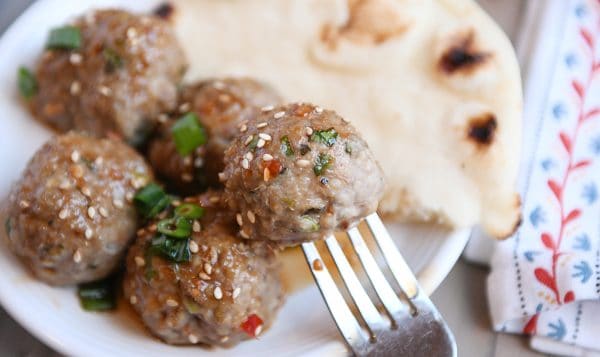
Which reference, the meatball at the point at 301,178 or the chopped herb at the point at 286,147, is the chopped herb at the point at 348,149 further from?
the chopped herb at the point at 286,147

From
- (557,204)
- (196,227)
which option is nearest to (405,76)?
(557,204)

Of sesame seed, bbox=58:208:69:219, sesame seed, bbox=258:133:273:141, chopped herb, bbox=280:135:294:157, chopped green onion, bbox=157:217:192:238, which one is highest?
sesame seed, bbox=258:133:273:141

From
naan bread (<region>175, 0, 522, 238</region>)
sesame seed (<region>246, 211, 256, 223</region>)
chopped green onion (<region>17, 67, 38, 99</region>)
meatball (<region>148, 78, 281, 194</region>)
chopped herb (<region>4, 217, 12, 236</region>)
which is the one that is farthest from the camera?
chopped green onion (<region>17, 67, 38, 99</region>)

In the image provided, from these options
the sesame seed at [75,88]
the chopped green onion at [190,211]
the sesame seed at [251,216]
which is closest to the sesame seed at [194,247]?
the chopped green onion at [190,211]

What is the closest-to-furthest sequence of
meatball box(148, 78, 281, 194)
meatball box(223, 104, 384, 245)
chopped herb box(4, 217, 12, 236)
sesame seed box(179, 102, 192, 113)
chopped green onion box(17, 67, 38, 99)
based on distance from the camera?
meatball box(223, 104, 384, 245), chopped herb box(4, 217, 12, 236), meatball box(148, 78, 281, 194), sesame seed box(179, 102, 192, 113), chopped green onion box(17, 67, 38, 99)

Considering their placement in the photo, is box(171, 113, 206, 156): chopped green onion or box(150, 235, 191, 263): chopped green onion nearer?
box(150, 235, 191, 263): chopped green onion

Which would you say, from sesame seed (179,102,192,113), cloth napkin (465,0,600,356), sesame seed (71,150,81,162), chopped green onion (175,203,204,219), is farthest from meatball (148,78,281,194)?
cloth napkin (465,0,600,356)

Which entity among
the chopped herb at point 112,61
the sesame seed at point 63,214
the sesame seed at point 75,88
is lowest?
the sesame seed at point 63,214

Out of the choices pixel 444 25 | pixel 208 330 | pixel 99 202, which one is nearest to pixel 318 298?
pixel 208 330

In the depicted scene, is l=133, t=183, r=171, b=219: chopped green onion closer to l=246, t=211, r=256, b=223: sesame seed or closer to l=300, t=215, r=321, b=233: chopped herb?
l=246, t=211, r=256, b=223: sesame seed
